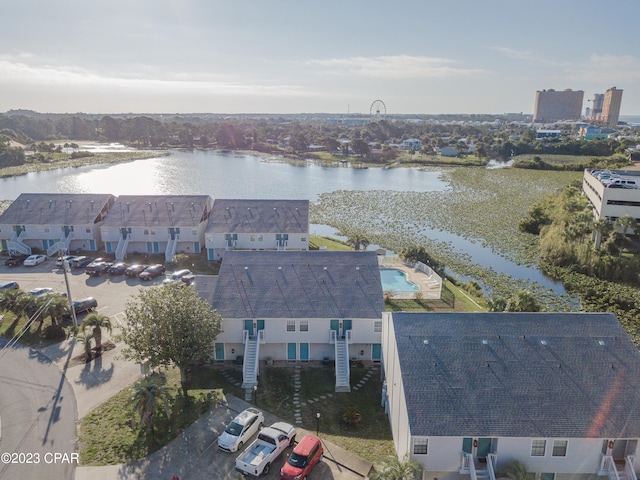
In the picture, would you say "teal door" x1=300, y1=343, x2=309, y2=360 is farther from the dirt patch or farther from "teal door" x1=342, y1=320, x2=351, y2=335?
the dirt patch

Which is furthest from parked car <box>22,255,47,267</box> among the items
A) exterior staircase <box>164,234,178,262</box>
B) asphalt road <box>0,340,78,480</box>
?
asphalt road <box>0,340,78,480</box>

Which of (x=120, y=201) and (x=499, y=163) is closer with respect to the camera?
(x=120, y=201)

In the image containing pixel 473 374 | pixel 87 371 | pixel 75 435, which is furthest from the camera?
pixel 87 371

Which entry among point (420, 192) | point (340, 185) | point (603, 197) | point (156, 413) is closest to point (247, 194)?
point (340, 185)

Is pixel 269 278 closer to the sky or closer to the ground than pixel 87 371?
closer to the sky

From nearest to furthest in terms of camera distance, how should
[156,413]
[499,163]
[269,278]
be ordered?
[156,413] < [269,278] < [499,163]

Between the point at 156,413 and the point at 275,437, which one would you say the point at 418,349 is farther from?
the point at 156,413
